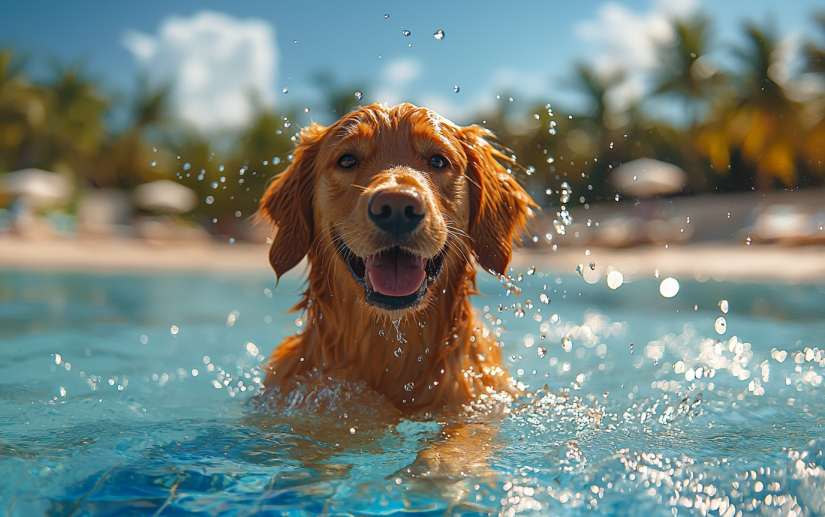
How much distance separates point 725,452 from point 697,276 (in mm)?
13395

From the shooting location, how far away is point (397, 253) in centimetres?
297

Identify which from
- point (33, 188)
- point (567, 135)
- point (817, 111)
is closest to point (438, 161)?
point (817, 111)

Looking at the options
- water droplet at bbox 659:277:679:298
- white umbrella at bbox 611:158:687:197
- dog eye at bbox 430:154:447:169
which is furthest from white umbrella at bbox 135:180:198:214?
dog eye at bbox 430:154:447:169

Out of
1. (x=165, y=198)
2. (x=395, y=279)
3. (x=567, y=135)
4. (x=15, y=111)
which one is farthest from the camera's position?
(x=567, y=135)

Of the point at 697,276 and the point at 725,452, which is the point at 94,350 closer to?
the point at 725,452

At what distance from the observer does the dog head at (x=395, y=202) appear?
279cm

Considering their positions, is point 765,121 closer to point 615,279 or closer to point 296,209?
point 615,279

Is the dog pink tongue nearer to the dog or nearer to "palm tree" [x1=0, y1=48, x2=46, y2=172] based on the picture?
the dog

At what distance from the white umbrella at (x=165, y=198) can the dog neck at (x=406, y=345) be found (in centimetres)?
2813

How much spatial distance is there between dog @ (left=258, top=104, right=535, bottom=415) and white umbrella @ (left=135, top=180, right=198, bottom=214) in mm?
27927

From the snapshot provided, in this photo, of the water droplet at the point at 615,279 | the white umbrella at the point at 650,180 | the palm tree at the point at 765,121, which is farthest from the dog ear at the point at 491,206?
the palm tree at the point at 765,121

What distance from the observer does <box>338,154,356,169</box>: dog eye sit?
3193 mm

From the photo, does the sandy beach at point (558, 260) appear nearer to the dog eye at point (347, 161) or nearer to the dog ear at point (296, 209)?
the dog ear at point (296, 209)

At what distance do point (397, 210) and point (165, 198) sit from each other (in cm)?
2949
